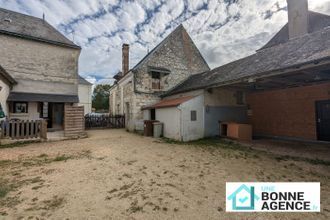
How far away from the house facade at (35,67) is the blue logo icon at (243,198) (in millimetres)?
12569

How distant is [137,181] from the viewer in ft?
13.6

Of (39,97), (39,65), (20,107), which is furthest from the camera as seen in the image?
(39,65)

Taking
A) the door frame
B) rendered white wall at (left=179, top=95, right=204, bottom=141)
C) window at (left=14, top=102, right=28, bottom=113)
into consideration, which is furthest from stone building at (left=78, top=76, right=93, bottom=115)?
the door frame

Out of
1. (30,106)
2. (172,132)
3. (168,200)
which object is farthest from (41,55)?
Result: (168,200)

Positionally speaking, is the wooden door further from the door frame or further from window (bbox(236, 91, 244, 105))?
the door frame

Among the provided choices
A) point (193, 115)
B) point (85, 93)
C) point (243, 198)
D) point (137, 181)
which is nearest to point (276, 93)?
point (193, 115)

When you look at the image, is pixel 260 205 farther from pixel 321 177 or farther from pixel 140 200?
pixel 321 177

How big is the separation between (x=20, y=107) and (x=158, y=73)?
10.5m

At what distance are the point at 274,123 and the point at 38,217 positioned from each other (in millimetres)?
12014

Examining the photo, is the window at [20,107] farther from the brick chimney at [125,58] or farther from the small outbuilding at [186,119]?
the small outbuilding at [186,119]

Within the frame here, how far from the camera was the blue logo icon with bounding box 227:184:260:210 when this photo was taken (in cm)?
306

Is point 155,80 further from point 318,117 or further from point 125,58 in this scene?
point 318,117

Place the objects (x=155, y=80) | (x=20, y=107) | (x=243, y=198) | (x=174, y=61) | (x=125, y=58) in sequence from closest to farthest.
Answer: (x=243, y=198) < (x=20, y=107) < (x=155, y=80) < (x=174, y=61) < (x=125, y=58)

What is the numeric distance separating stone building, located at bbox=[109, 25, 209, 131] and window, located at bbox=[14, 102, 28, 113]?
7380 mm
